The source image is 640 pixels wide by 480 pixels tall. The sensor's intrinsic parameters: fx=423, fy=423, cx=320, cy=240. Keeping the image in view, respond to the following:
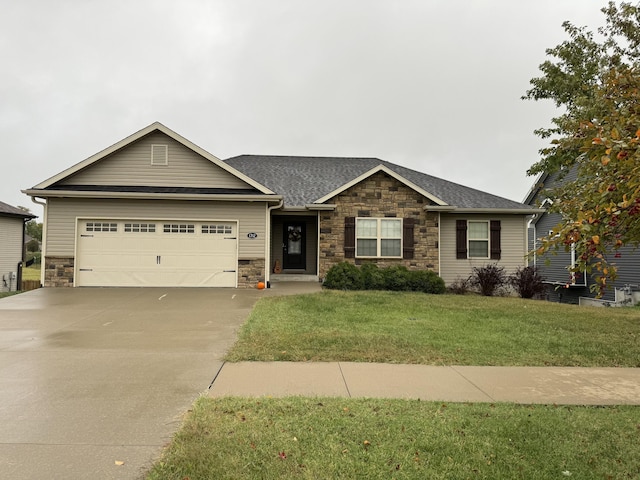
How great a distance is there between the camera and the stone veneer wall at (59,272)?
14172mm

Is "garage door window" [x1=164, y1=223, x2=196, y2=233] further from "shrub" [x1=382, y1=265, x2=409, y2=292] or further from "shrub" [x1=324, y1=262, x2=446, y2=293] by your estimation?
"shrub" [x1=382, y1=265, x2=409, y2=292]

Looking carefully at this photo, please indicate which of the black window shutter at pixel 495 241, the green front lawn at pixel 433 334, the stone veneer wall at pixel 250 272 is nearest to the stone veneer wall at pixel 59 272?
the stone veneer wall at pixel 250 272

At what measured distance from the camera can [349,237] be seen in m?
16.1

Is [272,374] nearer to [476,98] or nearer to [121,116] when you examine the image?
[476,98]

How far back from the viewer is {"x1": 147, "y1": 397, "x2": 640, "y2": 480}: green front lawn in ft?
9.77

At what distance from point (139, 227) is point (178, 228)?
131cm

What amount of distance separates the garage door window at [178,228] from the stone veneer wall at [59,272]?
3.27 metres

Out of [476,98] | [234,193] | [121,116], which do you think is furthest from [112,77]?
[476,98]

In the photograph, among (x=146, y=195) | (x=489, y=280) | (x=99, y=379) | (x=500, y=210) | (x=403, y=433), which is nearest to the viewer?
(x=403, y=433)

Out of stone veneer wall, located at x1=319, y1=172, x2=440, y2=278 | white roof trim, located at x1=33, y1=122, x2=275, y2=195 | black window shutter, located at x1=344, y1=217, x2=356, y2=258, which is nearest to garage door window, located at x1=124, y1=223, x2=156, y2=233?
white roof trim, located at x1=33, y1=122, x2=275, y2=195

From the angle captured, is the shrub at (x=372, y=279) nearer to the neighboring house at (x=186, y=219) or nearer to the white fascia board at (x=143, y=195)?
the neighboring house at (x=186, y=219)

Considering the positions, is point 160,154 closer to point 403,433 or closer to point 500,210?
point 500,210

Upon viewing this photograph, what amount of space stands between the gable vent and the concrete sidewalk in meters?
11.0

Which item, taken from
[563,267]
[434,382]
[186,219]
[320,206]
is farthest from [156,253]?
[563,267]
